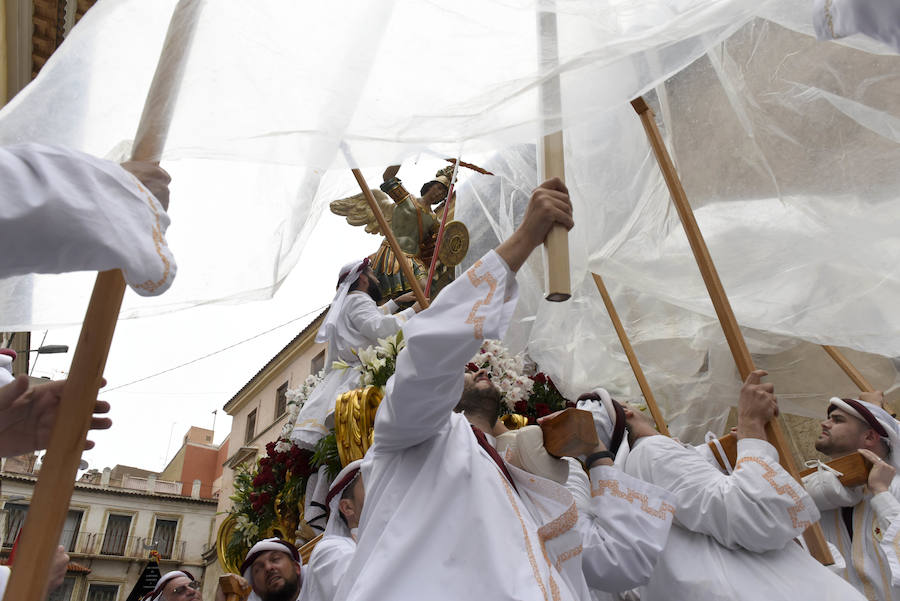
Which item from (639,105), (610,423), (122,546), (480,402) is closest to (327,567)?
(480,402)

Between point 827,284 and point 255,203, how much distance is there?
3.20 metres

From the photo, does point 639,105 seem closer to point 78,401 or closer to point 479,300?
point 479,300

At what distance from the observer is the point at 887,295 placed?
13.1 ft

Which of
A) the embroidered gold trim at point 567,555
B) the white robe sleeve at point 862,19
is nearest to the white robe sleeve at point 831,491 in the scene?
the embroidered gold trim at point 567,555

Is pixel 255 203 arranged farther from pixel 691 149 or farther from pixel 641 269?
pixel 691 149

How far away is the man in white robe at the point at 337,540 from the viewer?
3592 millimetres

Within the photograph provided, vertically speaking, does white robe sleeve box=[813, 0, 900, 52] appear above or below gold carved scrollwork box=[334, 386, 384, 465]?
below

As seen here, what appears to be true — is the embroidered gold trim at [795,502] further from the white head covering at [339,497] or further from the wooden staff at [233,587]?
the wooden staff at [233,587]

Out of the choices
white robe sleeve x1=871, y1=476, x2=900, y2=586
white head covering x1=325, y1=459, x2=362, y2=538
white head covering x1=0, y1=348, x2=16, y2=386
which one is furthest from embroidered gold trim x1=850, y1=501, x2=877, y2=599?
white head covering x1=0, y1=348, x2=16, y2=386

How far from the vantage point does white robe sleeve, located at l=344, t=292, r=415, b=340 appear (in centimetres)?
505

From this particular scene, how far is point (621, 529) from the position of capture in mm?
A: 2811

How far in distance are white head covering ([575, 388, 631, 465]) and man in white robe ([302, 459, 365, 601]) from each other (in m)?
Result: 1.14

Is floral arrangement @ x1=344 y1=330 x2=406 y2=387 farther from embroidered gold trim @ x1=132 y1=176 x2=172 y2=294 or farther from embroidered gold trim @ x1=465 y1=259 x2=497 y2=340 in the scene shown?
embroidered gold trim @ x1=132 y1=176 x2=172 y2=294

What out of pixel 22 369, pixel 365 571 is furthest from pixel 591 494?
pixel 22 369
